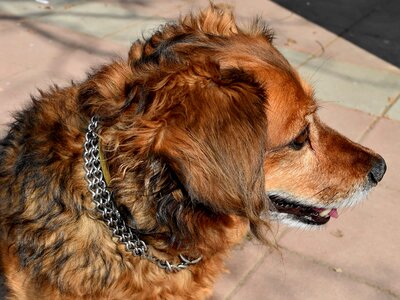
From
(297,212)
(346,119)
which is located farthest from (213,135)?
(346,119)

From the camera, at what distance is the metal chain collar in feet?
8.00

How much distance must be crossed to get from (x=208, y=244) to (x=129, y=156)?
576 mm

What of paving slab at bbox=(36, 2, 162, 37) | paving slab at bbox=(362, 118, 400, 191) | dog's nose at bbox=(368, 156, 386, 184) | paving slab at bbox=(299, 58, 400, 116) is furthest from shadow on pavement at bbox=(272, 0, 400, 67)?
dog's nose at bbox=(368, 156, 386, 184)

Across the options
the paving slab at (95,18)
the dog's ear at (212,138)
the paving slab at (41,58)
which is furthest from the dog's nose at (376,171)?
Result: the paving slab at (95,18)

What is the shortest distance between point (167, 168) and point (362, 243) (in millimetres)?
2239

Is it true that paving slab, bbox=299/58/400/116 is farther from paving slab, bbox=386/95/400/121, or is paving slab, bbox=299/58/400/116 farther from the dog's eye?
the dog's eye

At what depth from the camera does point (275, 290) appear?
362cm

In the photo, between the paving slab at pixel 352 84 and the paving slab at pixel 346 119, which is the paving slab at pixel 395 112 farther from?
the paving slab at pixel 346 119

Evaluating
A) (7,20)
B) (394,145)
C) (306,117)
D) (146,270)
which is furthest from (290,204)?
(7,20)

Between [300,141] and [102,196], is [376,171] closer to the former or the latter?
[300,141]

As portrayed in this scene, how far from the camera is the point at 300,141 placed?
2.69 metres

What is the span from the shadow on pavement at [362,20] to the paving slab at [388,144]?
1.44 m

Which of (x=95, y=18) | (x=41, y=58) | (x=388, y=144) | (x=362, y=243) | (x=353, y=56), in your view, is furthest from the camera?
(x=95, y=18)

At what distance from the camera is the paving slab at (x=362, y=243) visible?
3.75 m
